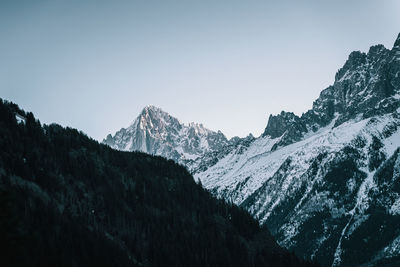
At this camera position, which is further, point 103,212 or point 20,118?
point 20,118

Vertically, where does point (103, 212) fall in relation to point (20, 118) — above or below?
below

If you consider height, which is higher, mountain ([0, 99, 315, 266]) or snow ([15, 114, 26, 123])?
snow ([15, 114, 26, 123])

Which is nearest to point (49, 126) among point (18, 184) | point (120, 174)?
point (120, 174)

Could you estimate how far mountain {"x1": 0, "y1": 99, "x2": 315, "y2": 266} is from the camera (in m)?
121

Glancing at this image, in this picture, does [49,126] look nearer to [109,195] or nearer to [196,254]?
[109,195]

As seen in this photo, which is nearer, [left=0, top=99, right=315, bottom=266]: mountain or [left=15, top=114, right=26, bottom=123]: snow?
[left=0, top=99, right=315, bottom=266]: mountain

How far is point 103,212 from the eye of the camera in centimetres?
15625

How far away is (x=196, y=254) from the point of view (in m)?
155

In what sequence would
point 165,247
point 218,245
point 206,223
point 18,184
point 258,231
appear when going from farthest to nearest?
1. point 258,231
2. point 206,223
3. point 218,245
4. point 165,247
5. point 18,184

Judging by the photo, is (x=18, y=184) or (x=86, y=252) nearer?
(x=86, y=252)

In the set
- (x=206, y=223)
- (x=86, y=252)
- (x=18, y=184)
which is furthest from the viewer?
(x=206, y=223)

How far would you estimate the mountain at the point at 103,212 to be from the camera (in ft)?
398

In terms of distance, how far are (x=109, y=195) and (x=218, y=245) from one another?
42.1 metres

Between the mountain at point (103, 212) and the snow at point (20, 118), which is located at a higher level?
the snow at point (20, 118)
